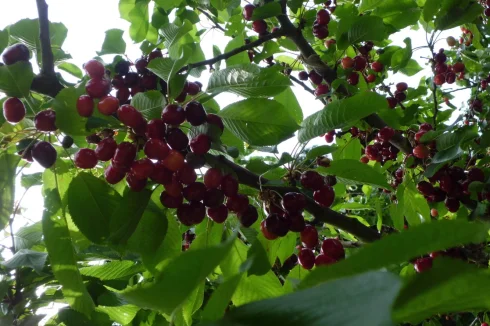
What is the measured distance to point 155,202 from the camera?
124 centimetres

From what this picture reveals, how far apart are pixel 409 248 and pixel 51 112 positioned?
891mm

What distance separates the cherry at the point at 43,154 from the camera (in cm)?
106

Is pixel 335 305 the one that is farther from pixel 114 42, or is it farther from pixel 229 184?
pixel 114 42

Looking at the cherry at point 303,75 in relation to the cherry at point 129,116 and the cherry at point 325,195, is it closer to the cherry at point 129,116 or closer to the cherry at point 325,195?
the cherry at point 325,195

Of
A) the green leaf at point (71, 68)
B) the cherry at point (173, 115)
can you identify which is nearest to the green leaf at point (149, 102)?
the cherry at point (173, 115)

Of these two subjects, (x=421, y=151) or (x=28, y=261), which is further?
(x=421, y=151)

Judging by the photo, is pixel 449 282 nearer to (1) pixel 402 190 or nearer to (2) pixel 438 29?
(1) pixel 402 190

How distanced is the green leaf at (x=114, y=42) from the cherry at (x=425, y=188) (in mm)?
1150

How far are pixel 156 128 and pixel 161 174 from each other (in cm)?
10

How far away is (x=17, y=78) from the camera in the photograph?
1026mm

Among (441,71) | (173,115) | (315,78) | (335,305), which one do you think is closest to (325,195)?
(173,115)

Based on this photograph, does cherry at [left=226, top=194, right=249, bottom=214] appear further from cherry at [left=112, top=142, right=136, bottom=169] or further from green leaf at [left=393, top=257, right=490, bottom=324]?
green leaf at [left=393, top=257, right=490, bottom=324]

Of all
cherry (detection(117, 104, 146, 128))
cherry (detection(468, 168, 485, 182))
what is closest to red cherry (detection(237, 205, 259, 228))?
cherry (detection(117, 104, 146, 128))

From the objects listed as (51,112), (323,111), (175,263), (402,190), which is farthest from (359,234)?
(175,263)
